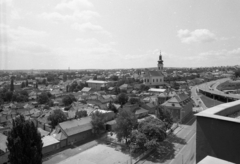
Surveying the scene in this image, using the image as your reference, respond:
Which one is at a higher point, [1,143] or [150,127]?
[150,127]

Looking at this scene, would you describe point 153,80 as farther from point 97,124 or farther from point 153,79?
point 97,124

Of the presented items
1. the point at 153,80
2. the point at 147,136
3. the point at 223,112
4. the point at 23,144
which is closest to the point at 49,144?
the point at 23,144

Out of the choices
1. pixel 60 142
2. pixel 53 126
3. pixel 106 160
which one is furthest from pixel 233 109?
pixel 53 126

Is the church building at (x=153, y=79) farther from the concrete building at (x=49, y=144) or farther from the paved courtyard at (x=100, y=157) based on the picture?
the concrete building at (x=49, y=144)

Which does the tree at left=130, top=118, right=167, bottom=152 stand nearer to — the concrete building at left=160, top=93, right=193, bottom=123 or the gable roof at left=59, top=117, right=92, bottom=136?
the gable roof at left=59, top=117, right=92, bottom=136

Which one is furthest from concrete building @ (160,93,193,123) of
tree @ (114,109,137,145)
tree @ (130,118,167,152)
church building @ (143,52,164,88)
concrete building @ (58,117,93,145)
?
church building @ (143,52,164,88)

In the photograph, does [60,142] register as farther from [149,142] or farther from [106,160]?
[149,142]
